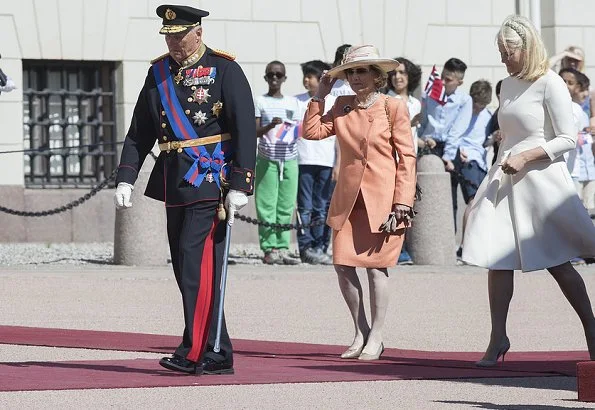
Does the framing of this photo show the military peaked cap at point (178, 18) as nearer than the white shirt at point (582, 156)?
Yes

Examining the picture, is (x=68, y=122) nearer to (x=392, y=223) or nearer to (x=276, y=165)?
(x=276, y=165)

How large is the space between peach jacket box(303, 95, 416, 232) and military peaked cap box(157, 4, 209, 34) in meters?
1.36

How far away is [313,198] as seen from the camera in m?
16.1

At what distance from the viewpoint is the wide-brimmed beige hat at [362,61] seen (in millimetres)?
9727

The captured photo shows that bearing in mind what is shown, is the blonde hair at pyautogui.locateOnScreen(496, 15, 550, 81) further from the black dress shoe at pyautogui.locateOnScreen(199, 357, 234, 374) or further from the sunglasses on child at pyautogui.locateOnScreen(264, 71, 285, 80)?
the sunglasses on child at pyautogui.locateOnScreen(264, 71, 285, 80)

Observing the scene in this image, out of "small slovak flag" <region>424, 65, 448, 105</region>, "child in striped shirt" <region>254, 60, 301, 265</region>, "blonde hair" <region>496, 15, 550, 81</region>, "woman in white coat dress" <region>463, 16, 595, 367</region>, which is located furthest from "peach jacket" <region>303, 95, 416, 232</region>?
"small slovak flag" <region>424, 65, 448, 105</region>

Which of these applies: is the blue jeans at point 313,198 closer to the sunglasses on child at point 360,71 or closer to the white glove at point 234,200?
the sunglasses on child at point 360,71

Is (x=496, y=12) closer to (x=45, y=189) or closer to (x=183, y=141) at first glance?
(x=45, y=189)

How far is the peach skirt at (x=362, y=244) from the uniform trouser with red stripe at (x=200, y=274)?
3.46ft

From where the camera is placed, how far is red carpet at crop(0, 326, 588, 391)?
852 centimetres

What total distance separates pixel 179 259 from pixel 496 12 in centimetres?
1204

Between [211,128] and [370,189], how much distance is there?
1.23 meters

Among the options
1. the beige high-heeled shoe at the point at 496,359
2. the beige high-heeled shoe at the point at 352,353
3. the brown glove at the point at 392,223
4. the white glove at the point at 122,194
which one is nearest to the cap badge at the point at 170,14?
the white glove at the point at 122,194

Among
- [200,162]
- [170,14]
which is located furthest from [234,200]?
[170,14]
